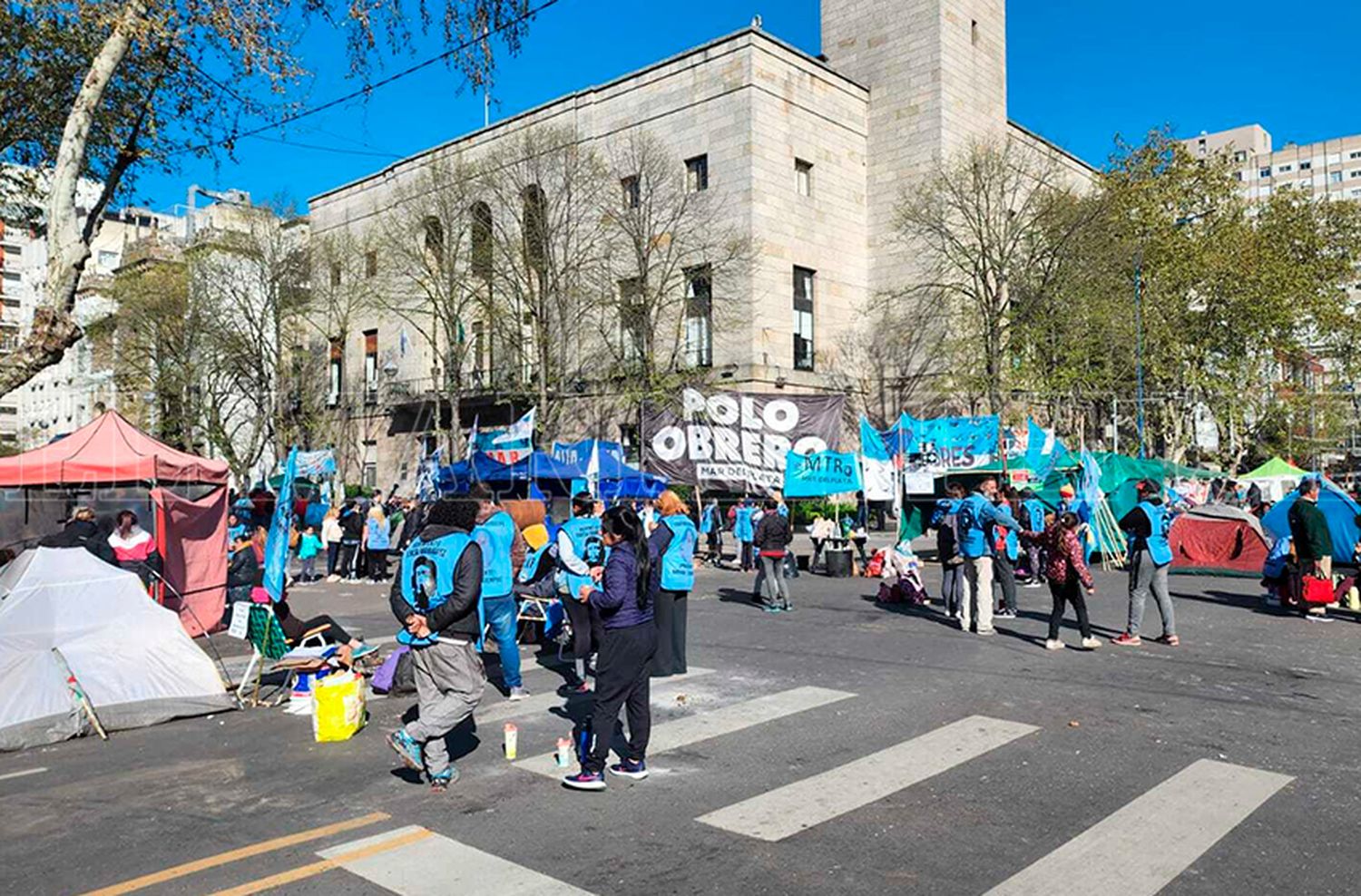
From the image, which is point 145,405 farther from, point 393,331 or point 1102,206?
point 1102,206

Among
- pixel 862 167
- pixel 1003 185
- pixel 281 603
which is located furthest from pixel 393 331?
pixel 281 603

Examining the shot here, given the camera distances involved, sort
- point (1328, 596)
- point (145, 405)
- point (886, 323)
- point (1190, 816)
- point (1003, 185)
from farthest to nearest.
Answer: point (145, 405), point (886, 323), point (1003, 185), point (1328, 596), point (1190, 816)

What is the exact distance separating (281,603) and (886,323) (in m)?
31.9

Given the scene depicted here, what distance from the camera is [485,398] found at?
136 ft

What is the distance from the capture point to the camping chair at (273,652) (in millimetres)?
8711

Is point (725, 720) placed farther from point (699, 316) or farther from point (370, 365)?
point (370, 365)

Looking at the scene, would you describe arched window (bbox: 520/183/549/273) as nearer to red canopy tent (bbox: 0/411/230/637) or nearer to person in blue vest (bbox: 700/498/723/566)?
person in blue vest (bbox: 700/498/723/566)

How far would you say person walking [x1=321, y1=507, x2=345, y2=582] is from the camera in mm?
20562

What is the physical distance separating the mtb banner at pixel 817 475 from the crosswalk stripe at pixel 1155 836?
1263 cm

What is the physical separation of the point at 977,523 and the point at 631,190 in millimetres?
27227

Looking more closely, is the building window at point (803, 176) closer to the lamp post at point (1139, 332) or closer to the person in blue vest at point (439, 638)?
the lamp post at point (1139, 332)

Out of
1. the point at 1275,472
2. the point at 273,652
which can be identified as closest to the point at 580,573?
the point at 273,652

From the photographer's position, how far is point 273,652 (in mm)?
9062

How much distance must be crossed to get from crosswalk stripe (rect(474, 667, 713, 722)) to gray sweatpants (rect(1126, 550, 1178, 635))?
16.8ft
